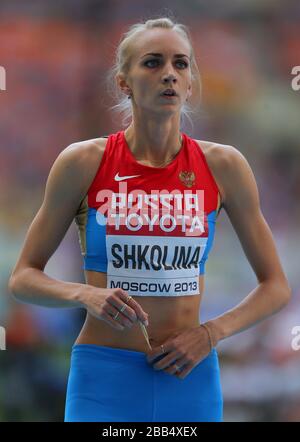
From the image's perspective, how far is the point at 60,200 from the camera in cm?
160

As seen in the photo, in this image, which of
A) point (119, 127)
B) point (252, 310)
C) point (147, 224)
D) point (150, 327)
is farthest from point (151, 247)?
point (119, 127)

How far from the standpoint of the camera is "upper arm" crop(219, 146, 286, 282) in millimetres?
1663

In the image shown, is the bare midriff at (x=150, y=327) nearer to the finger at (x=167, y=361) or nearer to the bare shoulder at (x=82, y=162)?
the finger at (x=167, y=361)

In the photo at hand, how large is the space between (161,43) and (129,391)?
0.76 meters

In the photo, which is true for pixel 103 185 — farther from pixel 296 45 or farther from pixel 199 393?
pixel 296 45

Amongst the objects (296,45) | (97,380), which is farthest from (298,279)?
(97,380)

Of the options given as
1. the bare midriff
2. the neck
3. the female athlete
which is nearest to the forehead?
the female athlete

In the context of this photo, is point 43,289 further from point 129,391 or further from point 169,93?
point 169,93

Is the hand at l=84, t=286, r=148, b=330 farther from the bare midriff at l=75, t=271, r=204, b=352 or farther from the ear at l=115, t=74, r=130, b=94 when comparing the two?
the ear at l=115, t=74, r=130, b=94

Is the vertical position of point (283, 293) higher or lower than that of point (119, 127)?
lower

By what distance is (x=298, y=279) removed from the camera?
9.09 ft
